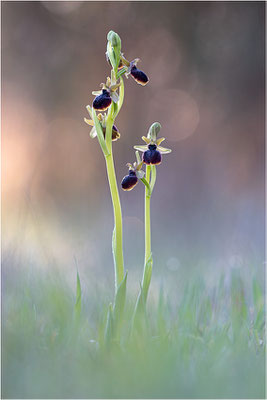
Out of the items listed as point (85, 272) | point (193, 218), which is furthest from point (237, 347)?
point (193, 218)

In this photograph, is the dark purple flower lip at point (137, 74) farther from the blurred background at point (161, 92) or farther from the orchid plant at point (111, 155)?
the blurred background at point (161, 92)

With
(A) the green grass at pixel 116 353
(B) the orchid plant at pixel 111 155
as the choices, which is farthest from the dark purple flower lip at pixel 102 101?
(A) the green grass at pixel 116 353

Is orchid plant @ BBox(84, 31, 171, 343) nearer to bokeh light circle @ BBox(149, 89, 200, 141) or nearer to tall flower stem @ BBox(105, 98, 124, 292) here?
tall flower stem @ BBox(105, 98, 124, 292)

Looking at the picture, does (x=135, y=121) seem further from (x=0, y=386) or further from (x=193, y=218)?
(x=0, y=386)

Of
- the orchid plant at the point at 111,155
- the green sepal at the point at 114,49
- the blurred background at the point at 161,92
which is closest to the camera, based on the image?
the orchid plant at the point at 111,155

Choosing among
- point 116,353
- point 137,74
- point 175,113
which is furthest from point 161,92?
point 116,353

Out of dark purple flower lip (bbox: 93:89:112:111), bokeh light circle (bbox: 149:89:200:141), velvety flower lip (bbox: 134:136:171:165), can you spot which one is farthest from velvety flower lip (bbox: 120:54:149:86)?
bokeh light circle (bbox: 149:89:200:141)

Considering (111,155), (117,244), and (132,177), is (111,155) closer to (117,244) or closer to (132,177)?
(132,177)
